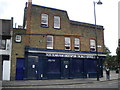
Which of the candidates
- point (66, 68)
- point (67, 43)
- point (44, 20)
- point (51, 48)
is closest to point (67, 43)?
point (67, 43)

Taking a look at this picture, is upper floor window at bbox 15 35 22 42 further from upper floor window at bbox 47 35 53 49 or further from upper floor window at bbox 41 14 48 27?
upper floor window at bbox 47 35 53 49

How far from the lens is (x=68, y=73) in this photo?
27.8m

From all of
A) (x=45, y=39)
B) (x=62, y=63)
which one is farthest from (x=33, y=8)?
(x=62, y=63)


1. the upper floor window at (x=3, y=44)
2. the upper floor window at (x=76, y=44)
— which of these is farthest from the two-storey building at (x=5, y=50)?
the upper floor window at (x=76, y=44)

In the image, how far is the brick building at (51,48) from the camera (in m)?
24.9

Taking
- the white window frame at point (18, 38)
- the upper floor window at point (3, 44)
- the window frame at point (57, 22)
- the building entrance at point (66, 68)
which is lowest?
the building entrance at point (66, 68)

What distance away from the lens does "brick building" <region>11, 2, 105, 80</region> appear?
24.9 m

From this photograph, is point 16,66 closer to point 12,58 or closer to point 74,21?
point 12,58

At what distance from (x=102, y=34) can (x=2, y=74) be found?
18.5 meters

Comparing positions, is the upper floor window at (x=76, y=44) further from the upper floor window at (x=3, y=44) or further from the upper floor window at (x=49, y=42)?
the upper floor window at (x=3, y=44)

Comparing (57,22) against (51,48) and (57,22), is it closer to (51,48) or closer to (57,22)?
(57,22)

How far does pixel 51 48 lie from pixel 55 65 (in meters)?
2.57

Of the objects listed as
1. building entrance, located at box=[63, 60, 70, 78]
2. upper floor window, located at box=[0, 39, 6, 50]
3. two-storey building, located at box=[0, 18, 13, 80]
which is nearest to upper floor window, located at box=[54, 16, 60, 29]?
building entrance, located at box=[63, 60, 70, 78]

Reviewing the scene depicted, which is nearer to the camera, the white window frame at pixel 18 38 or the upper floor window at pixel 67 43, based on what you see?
the white window frame at pixel 18 38
